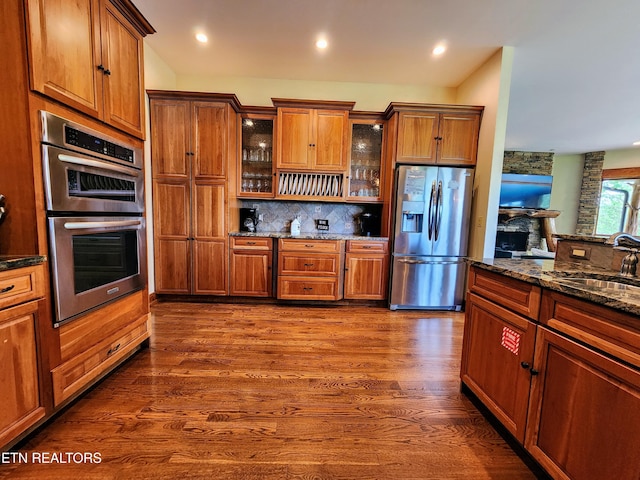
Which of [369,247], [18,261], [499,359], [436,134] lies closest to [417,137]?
[436,134]

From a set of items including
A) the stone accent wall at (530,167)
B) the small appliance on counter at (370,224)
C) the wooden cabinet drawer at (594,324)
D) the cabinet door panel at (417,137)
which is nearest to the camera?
the wooden cabinet drawer at (594,324)

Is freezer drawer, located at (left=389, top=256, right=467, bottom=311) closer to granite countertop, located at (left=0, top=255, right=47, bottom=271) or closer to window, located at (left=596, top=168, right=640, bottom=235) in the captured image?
granite countertop, located at (left=0, top=255, right=47, bottom=271)

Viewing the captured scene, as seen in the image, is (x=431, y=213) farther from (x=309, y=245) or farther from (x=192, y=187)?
(x=192, y=187)

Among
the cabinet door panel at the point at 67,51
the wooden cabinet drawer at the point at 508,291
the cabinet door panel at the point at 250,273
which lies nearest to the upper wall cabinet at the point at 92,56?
the cabinet door panel at the point at 67,51

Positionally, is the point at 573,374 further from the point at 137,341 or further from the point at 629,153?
the point at 629,153

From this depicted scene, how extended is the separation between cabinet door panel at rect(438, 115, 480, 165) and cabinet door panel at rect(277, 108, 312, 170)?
166 cm

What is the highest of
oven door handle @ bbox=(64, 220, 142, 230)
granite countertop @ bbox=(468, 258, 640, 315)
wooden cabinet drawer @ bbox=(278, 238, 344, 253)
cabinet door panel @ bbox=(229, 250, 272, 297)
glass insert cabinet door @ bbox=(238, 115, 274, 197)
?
glass insert cabinet door @ bbox=(238, 115, 274, 197)

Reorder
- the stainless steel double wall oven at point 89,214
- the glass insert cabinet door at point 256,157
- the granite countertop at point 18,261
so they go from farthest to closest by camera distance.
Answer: the glass insert cabinet door at point 256,157 < the stainless steel double wall oven at point 89,214 < the granite countertop at point 18,261

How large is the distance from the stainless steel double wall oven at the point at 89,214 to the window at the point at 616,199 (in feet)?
32.0

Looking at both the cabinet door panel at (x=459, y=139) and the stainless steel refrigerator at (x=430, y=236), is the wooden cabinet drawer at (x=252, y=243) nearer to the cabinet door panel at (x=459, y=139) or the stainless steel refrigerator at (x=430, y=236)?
the stainless steel refrigerator at (x=430, y=236)

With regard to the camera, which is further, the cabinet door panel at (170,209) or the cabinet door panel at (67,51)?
the cabinet door panel at (170,209)

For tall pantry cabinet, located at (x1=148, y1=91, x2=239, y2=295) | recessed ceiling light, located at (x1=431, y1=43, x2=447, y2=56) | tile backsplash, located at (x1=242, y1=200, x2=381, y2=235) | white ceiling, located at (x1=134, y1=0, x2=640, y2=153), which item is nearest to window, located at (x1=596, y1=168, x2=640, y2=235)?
white ceiling, located at (x1=134, y1=0, x2=640, y2=153)

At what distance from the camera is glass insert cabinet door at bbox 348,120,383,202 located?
356 centimetres

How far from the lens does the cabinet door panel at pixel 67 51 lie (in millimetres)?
1257
